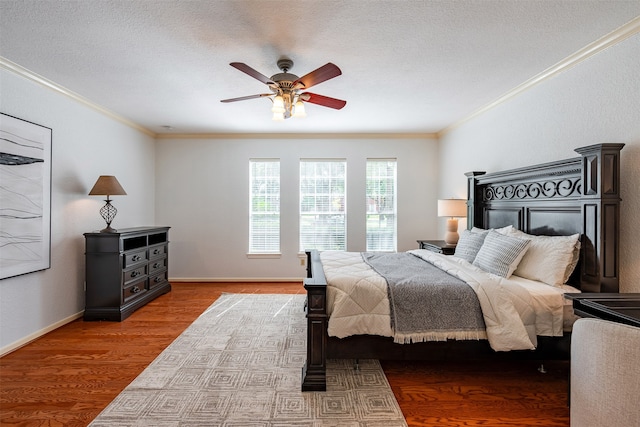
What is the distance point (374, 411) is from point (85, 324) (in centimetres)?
334

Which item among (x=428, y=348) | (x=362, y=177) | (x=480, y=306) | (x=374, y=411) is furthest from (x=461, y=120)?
(x=374, y=411)

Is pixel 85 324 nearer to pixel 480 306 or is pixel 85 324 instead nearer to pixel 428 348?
pixel 428 348

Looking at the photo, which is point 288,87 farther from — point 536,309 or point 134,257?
point 134,257

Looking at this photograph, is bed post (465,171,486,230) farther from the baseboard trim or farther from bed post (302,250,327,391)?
the baseboard trim

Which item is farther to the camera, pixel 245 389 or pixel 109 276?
pixel 109 276

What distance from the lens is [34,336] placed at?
304cm

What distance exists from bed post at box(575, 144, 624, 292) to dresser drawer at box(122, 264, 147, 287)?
4.60 m

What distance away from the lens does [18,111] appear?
2889 millimetres

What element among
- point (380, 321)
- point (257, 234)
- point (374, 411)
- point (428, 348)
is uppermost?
point (257, 234)

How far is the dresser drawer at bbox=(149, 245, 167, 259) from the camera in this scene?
436cm

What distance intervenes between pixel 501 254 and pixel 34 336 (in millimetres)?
4496

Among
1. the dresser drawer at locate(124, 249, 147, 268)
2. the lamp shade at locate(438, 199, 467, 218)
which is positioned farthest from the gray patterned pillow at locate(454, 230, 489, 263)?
the dresser drawer at locate(124, 249, 147, 268)

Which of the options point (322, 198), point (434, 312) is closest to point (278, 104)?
point (434, 312)

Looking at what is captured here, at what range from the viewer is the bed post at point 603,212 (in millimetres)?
2230
